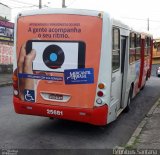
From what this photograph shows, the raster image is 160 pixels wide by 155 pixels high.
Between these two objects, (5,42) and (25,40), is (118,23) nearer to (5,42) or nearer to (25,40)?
(25,40)

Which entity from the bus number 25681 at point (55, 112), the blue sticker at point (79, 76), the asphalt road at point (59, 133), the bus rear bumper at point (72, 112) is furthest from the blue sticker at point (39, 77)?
the asphalt road at point (59, 133)

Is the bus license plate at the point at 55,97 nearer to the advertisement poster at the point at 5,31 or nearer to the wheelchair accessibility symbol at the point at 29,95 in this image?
the wheelchair accessibility symbol at the point at 29,95

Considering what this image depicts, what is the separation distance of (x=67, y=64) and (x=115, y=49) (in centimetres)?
127

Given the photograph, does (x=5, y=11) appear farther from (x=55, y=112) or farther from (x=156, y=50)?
(x=55, y=112)

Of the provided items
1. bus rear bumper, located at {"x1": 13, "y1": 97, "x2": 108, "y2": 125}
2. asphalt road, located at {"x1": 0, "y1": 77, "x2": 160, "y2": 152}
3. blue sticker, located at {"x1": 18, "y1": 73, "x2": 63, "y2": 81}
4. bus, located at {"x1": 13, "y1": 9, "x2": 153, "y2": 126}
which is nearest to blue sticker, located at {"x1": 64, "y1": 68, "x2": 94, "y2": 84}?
bus, located at {"x1": 13, "y1": 9, "x2": 153, "y2": 126}

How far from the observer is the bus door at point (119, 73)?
8555 mm

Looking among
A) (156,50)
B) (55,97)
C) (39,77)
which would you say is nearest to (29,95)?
(39,77)

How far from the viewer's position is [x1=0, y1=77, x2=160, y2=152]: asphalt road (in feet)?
25.2

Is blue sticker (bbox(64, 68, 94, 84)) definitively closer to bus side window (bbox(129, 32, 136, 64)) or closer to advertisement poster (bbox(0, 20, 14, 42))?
bus side window (bbox(129, 32, 136, 64))

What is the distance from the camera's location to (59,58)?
8.16 metres

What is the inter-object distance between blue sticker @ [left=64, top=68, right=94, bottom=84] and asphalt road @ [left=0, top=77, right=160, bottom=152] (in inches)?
51.5

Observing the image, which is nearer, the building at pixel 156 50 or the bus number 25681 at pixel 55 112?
the bus number 25681 at pixel 55 112

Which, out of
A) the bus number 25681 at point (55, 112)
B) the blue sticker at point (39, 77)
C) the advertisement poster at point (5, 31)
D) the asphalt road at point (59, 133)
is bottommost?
the asphalt road at point (59, 133)

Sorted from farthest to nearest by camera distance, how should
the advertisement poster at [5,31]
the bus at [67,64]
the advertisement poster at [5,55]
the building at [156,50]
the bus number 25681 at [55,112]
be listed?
1. the building at [156,50]
2. the advertisement poster at [5,31]
3. the advertisement poster at [5,55]
4. the bus number 25681 at [55,112]
5. the bus at [67,64]
